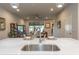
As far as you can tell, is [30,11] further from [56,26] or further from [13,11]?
[56,26]

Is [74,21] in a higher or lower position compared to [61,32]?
higher

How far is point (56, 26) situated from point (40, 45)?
79cm

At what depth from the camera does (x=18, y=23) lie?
285cm

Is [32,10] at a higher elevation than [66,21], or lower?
higher

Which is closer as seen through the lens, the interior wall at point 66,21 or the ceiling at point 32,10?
the ceiling at point 32,10

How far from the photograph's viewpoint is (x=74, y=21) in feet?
12.5

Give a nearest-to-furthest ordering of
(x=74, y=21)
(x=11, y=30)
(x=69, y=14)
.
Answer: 1. (x=11, y=30)
2. (x=69, y=14)
3. (x=74, y=21)

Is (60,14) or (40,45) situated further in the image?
(60,14)

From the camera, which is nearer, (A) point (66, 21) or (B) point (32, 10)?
(B) point (32, 10)

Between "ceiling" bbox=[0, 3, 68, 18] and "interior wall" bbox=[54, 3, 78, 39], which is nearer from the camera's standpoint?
"ceiling" bbox=[0, 3, 68, 18]

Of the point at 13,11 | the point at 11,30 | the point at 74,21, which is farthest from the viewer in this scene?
the point at 74,21
